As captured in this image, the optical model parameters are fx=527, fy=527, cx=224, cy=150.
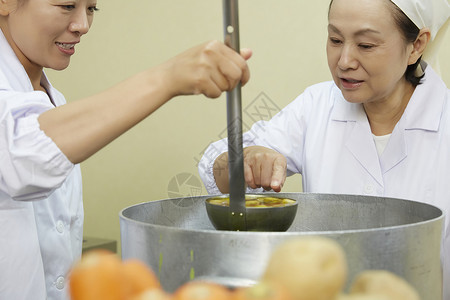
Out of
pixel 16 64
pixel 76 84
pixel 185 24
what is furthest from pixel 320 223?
pixel 76 84

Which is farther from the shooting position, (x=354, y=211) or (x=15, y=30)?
(x=15, y=30)

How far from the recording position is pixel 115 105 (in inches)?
33.2

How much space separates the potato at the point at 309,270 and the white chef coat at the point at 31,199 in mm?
523

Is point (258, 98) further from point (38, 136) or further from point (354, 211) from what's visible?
point (38, 136)

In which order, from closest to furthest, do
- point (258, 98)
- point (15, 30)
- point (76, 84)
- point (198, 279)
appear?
point (198, 279)
point (15, 30)
point (258, 98)
point (76, 84)

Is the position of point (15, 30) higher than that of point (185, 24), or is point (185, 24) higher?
A: point (185, 24)

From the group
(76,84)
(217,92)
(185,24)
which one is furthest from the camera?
(76,84)

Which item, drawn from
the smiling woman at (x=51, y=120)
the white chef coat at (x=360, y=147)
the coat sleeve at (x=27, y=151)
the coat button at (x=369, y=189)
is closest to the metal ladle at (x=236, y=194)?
the smiling woman at (x=51, y=120)

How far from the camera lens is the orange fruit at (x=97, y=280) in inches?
17.7

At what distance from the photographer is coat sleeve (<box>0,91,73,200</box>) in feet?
2.87

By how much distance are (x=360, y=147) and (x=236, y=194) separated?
822 millimetres

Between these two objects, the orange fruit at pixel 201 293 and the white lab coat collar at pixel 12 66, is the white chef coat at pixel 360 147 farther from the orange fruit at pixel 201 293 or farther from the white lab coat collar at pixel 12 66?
the orange fruit at pixel 201 293

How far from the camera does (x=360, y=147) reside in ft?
5.10

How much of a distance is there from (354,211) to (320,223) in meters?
0.07
